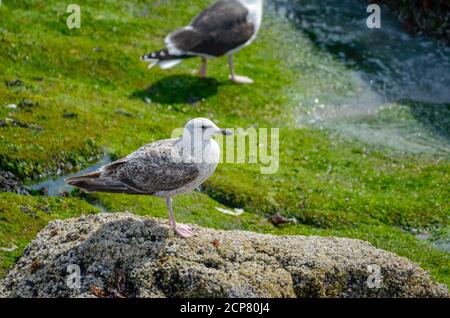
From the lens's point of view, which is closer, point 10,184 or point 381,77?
point 10,184

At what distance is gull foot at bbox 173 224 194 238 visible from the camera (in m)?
13.9

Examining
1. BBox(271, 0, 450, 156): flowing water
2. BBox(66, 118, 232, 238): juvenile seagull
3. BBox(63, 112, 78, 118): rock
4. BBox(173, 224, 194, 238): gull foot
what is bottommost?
BBox(271, 0, 450, 156): flowing water

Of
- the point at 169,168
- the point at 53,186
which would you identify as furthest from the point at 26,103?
the point at 169,168

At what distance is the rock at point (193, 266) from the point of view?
13031mm

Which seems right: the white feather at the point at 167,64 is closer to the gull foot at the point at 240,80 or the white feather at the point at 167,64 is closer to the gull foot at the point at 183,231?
the gull foot at the point at 240,80

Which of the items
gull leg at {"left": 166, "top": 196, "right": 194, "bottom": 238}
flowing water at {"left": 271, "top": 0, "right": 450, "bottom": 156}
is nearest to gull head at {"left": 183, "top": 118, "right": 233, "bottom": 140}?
gull leg at {"left": 166, "top": 196, "right": 194, "bottom": 238}

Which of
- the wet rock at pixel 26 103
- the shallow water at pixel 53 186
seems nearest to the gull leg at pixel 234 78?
the wet rock at pixel 26 103

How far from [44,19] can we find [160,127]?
8.71m

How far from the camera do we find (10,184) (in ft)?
61.1

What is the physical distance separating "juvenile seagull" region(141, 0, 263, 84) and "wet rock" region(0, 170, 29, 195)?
26.7ft

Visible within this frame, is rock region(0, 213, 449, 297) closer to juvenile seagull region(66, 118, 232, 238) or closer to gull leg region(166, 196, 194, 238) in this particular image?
gull leg region(166, 196, 194, 238)

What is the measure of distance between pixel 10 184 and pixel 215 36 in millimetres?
10080

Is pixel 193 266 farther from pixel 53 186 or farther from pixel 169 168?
pixel 53 186
